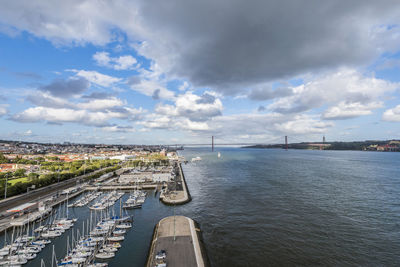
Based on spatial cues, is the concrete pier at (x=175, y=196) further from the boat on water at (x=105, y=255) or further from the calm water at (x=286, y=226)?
the boat on water at (x=105, y=255)

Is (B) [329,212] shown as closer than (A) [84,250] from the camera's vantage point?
No

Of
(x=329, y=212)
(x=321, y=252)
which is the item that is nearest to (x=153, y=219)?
(x=321, y=252)

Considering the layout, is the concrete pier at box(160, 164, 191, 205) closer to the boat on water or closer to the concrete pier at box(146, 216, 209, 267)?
the concrete pier at box(146, 216, 209, 267)

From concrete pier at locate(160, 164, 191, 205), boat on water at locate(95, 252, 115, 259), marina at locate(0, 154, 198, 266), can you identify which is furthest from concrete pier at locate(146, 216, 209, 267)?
concrete pier at locate(160, 164, 191, 205)

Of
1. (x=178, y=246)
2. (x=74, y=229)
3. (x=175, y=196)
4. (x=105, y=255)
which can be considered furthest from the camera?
(x=175, y=196)

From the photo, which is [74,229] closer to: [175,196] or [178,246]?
[178,246]

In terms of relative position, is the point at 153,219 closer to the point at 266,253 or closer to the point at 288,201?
the point at 266,253

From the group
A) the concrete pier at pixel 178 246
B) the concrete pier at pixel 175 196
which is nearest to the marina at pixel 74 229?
the concrete pier at pixel 175 196

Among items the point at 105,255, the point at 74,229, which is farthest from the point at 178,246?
the point at 74,229
